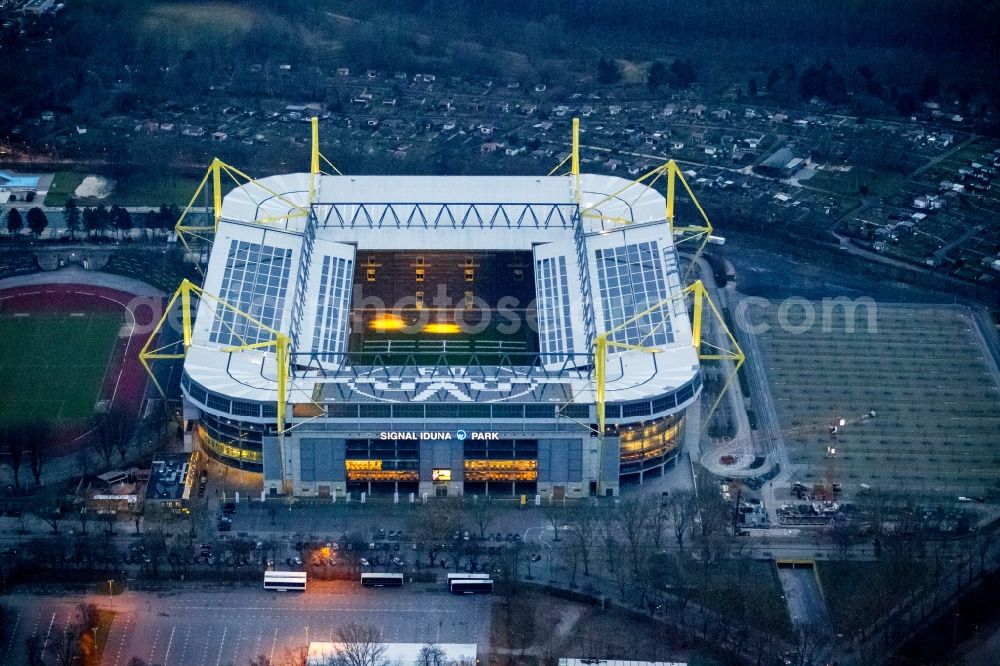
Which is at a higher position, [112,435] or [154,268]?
[112,435]

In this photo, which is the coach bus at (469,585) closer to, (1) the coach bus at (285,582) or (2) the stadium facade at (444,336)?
(1) the coach bus at (285,582)

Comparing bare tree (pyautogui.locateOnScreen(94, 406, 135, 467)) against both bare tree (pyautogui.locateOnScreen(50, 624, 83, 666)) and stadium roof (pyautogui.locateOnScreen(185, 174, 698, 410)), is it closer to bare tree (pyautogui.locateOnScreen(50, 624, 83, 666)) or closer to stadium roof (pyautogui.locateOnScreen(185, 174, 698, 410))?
stadium roof (pyautogui.locateOnScreen(185, 174, 698, 410))

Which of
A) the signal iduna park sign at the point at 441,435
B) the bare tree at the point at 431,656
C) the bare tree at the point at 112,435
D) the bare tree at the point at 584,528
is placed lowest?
the bare tree at the point at 112,435

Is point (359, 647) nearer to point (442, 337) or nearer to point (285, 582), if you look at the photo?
point (285, 582)

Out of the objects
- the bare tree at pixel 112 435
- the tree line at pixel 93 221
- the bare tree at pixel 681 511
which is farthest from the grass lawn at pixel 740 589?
the tree line at pixel 93 221

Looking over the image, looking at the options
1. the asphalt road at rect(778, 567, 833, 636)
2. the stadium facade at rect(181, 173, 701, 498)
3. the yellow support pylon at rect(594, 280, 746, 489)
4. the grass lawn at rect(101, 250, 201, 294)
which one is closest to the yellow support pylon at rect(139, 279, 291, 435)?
the stadium facade at rect(181, 173, 701, 498)

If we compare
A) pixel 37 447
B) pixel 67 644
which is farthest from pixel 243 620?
pixel 37 447
